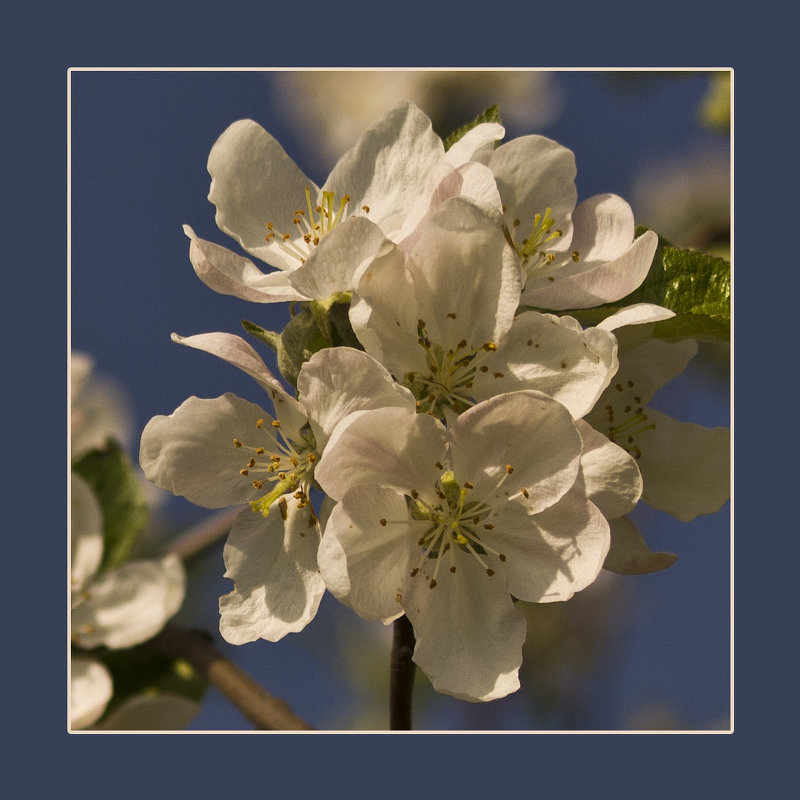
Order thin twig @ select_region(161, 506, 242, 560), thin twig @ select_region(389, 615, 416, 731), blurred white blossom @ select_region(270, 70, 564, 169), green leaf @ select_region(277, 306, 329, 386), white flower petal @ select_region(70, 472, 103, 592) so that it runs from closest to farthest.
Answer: green leaf @ select_region(277, 306, 329, 386), thin twig @ select_region(389, 615, 416, 731), blurred white blossom @ select_region(270, 70, 564, 169), white flower petal @ select_region(70, 472, 103, 592), thin twig @ select_region(161, 506, 242, 560)

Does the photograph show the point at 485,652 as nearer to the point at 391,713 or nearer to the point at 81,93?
the point at 391,713

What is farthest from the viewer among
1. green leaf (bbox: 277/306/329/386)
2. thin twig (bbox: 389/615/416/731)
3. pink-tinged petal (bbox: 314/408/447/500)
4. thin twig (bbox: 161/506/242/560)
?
thin twig (bbox: 161/506/242/560)

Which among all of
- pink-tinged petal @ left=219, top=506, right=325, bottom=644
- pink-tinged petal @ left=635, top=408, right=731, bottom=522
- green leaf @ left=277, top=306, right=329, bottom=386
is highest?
green leaf @ left=277, top=306, right=329, bottom=386

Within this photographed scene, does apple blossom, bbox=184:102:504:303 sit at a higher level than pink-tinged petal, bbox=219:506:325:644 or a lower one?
higher

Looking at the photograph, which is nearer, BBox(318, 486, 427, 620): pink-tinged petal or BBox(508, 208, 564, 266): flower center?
BBox(318, 486, 427, 620): pink-tinged petal

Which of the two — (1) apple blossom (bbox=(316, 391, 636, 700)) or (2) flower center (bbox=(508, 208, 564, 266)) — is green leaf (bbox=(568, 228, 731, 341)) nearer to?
(2) flower center (bbox=(508, 208, 564, 266))

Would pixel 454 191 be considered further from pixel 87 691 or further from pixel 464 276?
pixel 87 691

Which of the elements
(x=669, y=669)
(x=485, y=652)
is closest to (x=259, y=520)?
(x=485, y=652)

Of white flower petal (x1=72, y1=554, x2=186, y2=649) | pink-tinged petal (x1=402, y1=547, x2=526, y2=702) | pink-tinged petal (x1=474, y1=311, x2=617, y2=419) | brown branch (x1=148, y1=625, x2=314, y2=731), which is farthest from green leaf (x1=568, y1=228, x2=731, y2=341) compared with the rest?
white flower petal (x1=72, y1=554, x2=186, y2=649)
